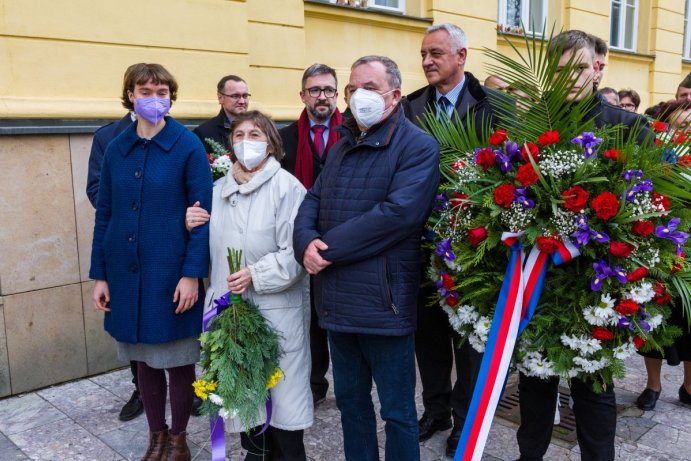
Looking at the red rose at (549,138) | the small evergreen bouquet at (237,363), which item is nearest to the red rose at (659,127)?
the red rose at (549,138)

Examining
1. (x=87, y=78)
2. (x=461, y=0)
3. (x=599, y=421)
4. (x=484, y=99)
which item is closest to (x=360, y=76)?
(x=484, y=99)

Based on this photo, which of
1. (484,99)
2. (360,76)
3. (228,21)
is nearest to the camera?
(360,76)

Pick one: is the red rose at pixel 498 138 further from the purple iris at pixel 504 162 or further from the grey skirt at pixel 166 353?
the grey skirt at pixel 166 353

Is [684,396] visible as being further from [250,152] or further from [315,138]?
[250,152]

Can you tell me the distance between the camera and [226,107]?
4.71 metres

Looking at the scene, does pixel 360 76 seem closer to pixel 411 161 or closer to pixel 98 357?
pixel 411 161

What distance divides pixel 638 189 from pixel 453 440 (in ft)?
5.61

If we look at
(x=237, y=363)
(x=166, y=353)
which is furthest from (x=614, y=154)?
(x=166, y=353)

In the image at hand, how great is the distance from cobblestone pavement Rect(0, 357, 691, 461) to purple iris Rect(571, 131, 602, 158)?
1.80 m

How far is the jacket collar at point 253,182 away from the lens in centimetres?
296

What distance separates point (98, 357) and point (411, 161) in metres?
3.27

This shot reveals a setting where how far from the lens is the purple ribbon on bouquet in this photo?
2.95 meters

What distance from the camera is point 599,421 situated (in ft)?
9.11

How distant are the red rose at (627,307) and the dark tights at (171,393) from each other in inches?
81.6
